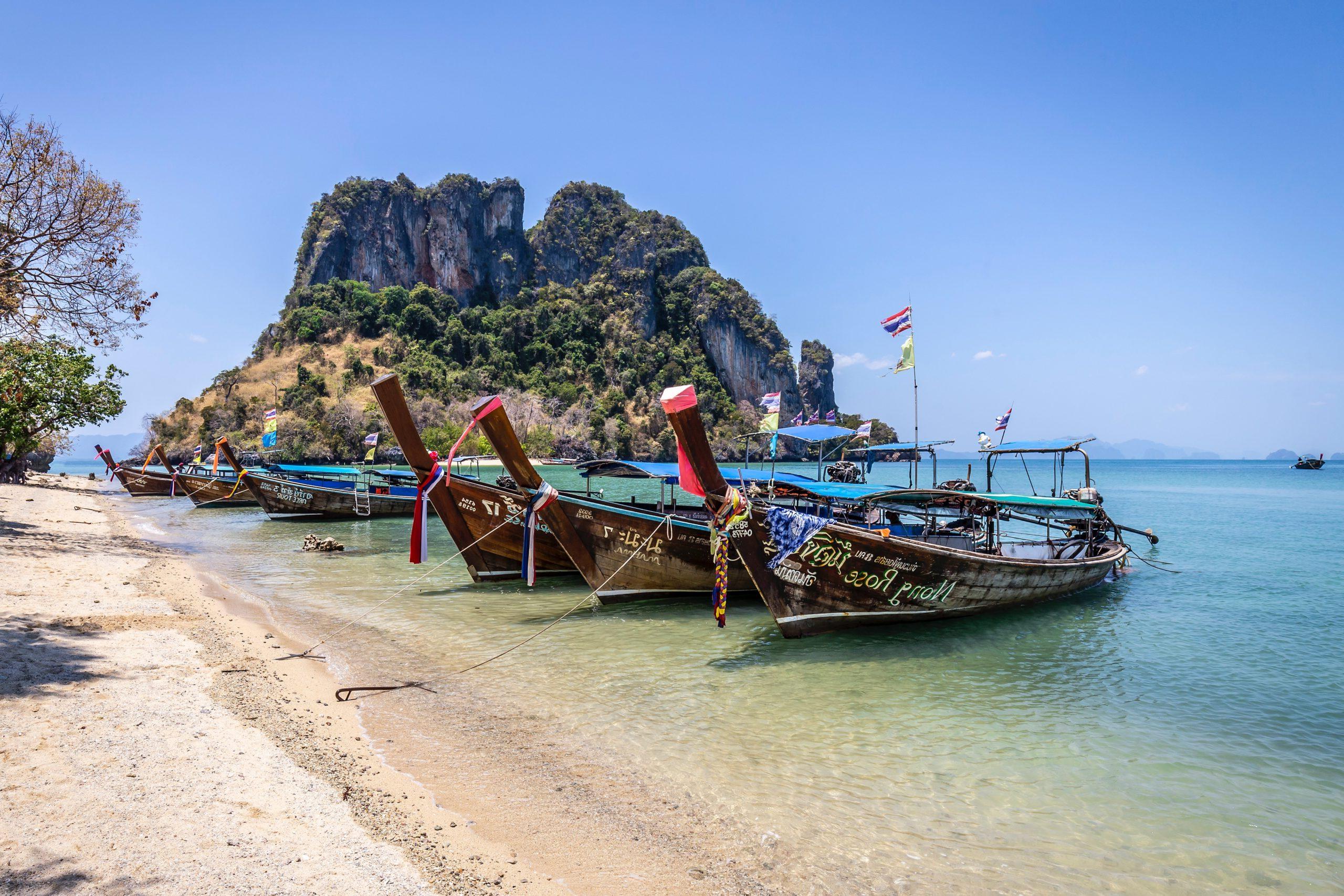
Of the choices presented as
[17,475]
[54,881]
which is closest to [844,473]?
[54,881]

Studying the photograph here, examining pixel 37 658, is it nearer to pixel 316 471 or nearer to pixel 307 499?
pixel 307 499

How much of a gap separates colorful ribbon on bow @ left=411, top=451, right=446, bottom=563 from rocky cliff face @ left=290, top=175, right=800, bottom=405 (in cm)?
9360

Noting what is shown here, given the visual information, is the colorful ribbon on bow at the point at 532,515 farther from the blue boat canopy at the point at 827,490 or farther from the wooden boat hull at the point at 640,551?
the blue boat canopy at the point at 827,490

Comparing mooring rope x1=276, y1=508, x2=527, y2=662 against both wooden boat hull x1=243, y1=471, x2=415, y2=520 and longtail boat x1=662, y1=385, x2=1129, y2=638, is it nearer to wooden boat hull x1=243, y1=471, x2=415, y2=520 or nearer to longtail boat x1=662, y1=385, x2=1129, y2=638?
longtail boat x1=662, y1=385, x2=1129, y2=638

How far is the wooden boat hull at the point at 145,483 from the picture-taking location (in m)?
33.9

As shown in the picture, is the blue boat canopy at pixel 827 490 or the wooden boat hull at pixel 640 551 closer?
the wooden boat hull at pixel 640 551

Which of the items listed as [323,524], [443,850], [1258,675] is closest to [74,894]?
[443,850]

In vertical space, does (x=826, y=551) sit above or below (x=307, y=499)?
above

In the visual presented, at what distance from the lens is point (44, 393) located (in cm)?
1730

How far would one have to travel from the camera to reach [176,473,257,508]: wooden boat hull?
29.2 m

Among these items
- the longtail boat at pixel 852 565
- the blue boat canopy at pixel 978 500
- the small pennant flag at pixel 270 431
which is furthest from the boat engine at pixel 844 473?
the small pennant flag at pixel 270 431

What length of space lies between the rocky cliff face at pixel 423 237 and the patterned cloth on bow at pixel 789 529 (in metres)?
100

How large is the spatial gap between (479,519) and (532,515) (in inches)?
86.6

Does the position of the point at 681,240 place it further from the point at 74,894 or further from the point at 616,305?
the point at 74,894
